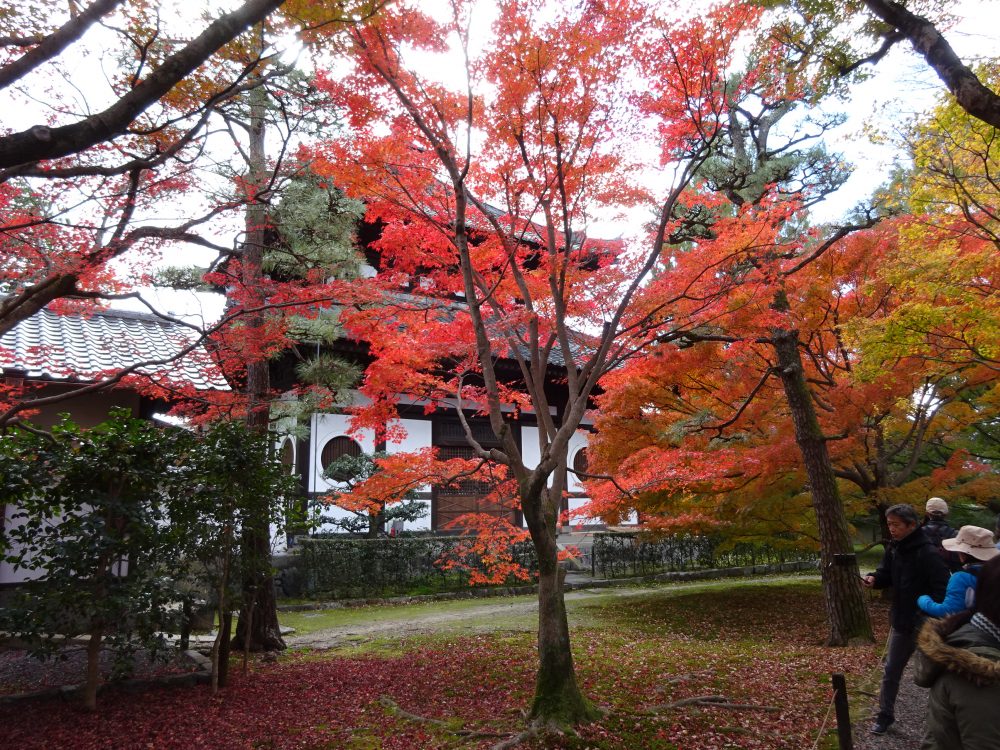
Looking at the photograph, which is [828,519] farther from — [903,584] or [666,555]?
[666,555]

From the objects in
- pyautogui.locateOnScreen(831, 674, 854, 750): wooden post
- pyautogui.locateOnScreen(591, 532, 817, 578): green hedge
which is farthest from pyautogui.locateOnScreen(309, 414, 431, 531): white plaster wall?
pyautogui.locateOnScreen(831, 674, 854, 750): wooden post

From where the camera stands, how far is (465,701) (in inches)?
220

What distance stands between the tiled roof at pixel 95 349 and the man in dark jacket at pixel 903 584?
7.63 m

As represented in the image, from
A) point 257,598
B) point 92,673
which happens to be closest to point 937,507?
point 92,673

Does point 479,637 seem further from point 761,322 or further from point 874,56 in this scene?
point 874,56

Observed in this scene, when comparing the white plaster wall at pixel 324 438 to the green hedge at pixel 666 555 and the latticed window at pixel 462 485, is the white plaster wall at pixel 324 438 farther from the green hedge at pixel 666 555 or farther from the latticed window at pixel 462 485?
the green hedge at pixel 666 555

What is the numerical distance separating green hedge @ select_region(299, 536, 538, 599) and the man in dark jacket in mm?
8842

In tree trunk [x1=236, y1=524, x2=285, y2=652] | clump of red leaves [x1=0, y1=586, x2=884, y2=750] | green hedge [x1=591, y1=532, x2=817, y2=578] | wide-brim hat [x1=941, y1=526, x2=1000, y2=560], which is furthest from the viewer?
green hedge [x1=591, y1=532, x2=817, y2=578]

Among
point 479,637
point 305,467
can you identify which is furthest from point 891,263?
point 305,467

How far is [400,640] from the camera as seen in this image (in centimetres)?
874

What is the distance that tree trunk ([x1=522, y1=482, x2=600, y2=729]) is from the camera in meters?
4.63

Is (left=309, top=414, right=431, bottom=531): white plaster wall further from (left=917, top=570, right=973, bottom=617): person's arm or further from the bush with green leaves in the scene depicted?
(left=917, top=570, right=973, bottom=617): person's arm

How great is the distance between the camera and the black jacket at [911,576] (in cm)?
418

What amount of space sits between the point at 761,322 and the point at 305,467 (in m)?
9.36
